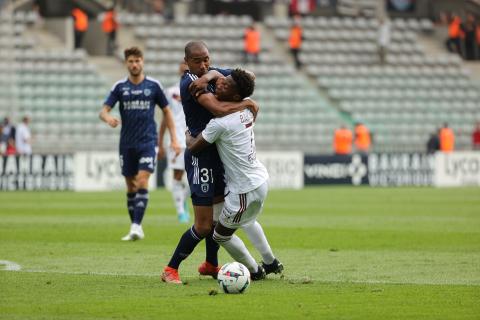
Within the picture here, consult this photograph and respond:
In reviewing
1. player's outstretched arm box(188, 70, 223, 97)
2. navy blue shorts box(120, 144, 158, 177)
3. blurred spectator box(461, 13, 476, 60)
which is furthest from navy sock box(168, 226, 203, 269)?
blurred spectator box(461, 13, 476, 60)

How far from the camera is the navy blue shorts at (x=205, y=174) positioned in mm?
9430

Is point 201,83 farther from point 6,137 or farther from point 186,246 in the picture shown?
point 6,137

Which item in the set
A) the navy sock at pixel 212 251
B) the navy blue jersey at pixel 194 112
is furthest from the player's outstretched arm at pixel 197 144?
the navy sock at pixel 212 251

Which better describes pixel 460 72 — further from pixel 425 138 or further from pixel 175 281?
pixel 175 281

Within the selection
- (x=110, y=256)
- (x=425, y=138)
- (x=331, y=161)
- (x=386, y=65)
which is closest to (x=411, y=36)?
(x=386, y=65)

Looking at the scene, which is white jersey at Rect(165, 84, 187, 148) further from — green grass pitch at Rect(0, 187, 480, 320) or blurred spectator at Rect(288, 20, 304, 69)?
blurred spectator at Rect(288, 20, 304, 69)

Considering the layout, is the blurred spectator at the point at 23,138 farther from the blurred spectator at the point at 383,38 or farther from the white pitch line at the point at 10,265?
the white pitch line at the point at 10,265

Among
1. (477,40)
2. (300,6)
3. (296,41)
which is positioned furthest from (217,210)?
(477,40)

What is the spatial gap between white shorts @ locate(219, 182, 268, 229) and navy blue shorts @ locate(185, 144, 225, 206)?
192 millimetres

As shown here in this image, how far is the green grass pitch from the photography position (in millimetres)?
7992

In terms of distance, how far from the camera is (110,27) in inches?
1421

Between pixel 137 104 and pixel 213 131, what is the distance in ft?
17.1

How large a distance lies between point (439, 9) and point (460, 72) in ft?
15.5

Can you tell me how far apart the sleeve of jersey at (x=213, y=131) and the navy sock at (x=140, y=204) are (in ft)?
16.0
